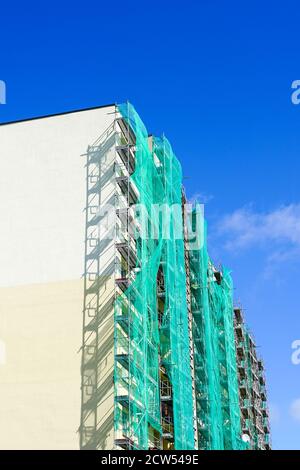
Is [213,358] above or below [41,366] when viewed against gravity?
above

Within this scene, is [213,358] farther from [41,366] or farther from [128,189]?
[41,366]

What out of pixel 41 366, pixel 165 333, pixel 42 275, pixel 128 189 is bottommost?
pixel 41 366

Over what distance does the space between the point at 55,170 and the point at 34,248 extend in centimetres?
388

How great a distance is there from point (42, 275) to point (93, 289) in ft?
8.58

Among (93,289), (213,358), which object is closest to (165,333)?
(93,289)

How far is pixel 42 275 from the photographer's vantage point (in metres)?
31.0

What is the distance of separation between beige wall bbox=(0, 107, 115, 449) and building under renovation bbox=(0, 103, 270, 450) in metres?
0.05

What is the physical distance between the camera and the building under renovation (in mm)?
28234

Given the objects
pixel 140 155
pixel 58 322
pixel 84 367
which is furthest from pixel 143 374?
pixel 140 155

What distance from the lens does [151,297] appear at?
1242 inches

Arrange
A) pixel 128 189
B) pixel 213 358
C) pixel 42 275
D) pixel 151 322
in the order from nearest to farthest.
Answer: pixel 42 275 < pixel 151 322 < pixel 128 189 < pixel 213 358

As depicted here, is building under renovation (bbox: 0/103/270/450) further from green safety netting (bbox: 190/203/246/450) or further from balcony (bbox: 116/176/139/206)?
green safety netting (bbox: 190/203/246/450)

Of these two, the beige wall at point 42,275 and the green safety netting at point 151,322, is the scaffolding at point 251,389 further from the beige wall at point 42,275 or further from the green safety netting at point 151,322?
the beige wall at point 42,275
